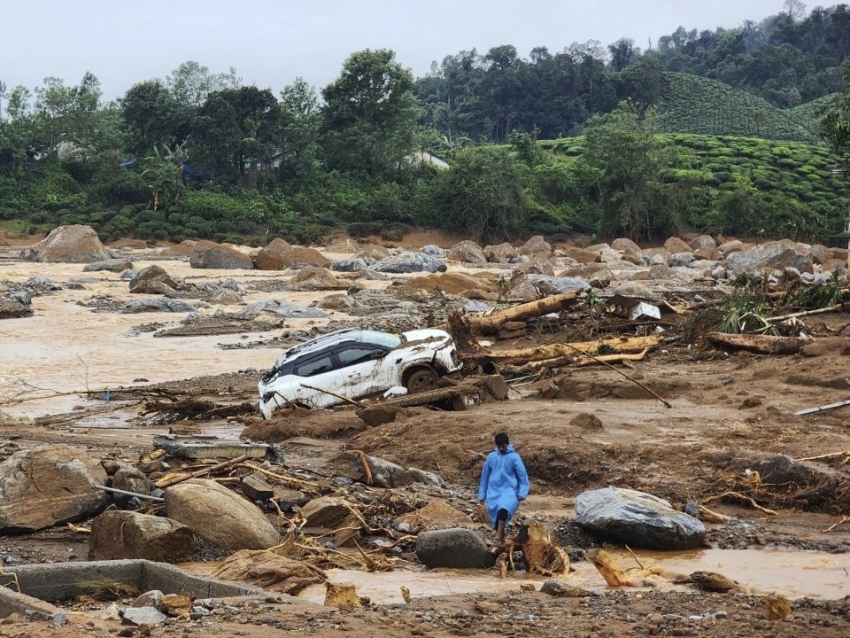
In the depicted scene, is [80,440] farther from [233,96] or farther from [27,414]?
[233,96]

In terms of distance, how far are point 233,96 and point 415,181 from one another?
585 inches

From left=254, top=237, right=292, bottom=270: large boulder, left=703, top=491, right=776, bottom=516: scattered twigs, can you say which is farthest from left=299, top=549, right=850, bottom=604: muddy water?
left=254, top=237, right=292, bottom=270: large boulder

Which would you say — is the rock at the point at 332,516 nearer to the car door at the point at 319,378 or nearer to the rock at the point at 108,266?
the car door at the point at 319,378

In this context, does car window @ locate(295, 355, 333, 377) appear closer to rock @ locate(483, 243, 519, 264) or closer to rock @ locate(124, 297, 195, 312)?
rock @ locate(124, 297, 195, 312)

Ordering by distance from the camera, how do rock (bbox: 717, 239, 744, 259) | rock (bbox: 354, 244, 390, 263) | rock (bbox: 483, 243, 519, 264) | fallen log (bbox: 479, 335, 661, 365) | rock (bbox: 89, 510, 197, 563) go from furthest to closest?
1. rock (bbox: 717, 239, 744, 259)
2. rock (bbox: 483, 243, 519, 264)
3. rock (bbox: 354, 244, 390, 263)
4. fallen log (bbox: 479, 335, 661, 365)
5. rock (bbox: 89, 510, 197, 563)

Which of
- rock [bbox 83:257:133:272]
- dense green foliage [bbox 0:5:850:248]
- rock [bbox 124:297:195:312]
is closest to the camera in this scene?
rock [bbox 124:297:195:312]

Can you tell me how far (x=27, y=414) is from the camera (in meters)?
18.5

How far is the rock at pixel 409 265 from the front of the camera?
163 feet

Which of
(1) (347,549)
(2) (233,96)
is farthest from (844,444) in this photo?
(2) (233,96)

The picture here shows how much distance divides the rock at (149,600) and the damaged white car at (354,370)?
927 cm

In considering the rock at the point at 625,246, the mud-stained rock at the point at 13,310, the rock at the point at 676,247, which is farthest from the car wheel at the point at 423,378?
the rock at the point at 676,247

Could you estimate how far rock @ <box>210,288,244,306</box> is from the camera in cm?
3512

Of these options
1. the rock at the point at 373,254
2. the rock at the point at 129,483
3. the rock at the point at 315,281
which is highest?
the rock at the point at 373,254

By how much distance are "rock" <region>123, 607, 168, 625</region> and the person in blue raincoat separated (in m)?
3.78
